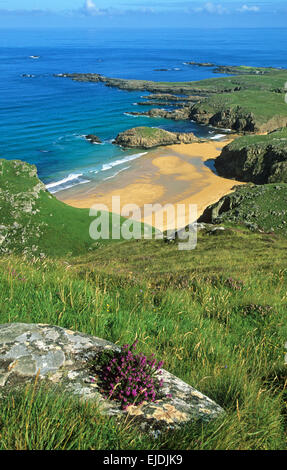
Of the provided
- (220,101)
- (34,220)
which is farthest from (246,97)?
(34,220)

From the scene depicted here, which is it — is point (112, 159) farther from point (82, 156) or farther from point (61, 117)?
point (61, 117)

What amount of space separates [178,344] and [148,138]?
78380 millimetres

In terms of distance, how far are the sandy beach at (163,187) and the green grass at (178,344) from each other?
35.3 metres

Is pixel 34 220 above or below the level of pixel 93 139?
below

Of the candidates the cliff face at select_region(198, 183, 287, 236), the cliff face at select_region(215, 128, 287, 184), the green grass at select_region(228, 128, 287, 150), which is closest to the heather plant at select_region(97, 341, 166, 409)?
the cliff face at select_region(198, 183, 287, 236)

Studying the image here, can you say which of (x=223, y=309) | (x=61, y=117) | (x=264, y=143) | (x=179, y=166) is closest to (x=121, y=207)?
(x=179, y=166)

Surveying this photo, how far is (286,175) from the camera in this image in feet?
179

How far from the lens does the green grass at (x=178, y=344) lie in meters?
2.85

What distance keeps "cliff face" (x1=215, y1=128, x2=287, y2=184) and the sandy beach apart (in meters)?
2.88

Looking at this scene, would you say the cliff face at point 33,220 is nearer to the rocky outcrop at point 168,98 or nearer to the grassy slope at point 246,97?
the grassy slope at point 246,97

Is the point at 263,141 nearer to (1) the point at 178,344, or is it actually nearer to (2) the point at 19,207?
(2) the point at 19,207

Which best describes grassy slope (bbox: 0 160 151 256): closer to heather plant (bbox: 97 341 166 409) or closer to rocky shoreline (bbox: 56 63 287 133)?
heather plant (bbox: 97 341 166 409)

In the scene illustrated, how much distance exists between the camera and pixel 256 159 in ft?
209
